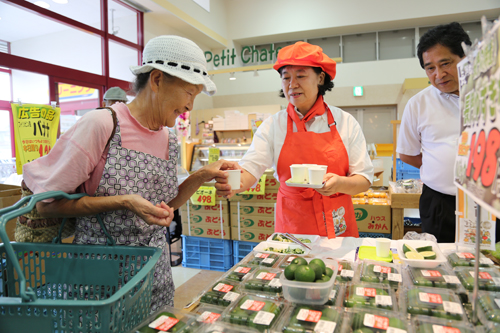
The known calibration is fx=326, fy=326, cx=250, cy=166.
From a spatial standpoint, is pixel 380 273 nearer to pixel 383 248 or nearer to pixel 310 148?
pixel 383 248

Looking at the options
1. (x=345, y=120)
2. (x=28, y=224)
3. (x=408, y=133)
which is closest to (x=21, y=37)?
(x=28, y=224)

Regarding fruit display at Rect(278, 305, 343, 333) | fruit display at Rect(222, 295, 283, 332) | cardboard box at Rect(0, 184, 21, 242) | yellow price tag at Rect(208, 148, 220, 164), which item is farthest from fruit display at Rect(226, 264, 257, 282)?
yellow price tag at Rect(208, 148, 220, 164)

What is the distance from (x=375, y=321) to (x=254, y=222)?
301 cm

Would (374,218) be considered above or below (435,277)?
below

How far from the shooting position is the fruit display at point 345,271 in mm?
1258

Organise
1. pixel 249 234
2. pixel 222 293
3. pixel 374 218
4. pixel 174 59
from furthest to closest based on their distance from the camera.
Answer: pixel 249 234
pixel 374 218
pixel 174 59
pixel 222 293

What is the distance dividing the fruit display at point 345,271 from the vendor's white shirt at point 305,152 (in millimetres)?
679

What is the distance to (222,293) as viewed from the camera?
1.18m

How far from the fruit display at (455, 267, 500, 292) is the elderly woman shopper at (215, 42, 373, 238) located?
2.21ft

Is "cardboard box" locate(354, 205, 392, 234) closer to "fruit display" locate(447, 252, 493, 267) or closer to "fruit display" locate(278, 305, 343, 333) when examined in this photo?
"fruit display" locate(447, 252, 493, 267)

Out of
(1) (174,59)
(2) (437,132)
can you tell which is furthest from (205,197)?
(1) (174,59)

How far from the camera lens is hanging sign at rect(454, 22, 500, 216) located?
0.64 metres

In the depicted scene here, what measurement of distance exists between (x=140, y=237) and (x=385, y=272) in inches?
39.4

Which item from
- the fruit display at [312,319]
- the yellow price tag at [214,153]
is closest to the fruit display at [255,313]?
the fruit display at [312,319]
